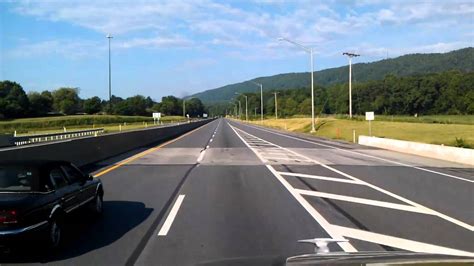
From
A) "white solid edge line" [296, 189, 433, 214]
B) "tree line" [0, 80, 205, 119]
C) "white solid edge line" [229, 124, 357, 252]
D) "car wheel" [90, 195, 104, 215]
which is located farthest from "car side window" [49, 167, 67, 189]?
"tree line" [0, 80, 205, 119]

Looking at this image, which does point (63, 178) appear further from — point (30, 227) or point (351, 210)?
point (351, 210)

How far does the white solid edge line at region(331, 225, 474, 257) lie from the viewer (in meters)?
7.14

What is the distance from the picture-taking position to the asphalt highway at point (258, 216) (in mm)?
7168

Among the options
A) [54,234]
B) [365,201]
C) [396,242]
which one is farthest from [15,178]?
[365,201]

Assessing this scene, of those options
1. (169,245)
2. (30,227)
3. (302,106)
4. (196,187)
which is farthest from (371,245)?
(302,106)

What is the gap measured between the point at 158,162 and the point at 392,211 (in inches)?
523

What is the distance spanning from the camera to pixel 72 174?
8.97 metres

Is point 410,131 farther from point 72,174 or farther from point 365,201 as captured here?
point 72,174

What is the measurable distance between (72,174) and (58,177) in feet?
2.20

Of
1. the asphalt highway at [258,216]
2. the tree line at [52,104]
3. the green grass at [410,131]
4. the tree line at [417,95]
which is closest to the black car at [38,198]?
the asphalt highway at [258,216]

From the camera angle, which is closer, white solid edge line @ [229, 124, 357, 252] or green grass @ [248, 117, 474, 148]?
white solid edge line @ [229, 124, 357, 252]

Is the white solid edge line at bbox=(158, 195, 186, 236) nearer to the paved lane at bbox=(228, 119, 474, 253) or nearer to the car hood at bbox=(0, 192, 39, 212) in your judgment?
the car hood at bbox=(0, 192, 39, 212)

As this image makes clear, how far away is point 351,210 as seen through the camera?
10.6 meters

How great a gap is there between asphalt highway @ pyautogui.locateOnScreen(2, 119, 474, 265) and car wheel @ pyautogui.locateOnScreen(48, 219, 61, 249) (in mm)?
176
